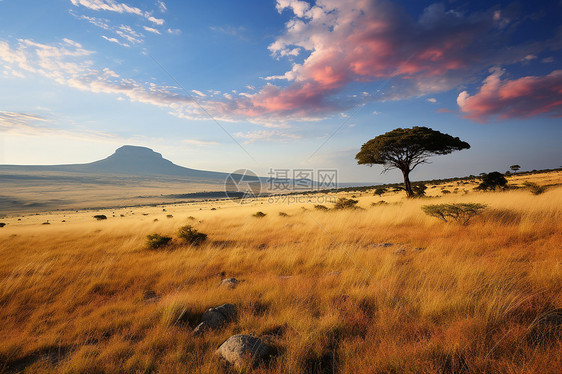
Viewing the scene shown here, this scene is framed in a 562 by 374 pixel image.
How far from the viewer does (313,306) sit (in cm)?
392

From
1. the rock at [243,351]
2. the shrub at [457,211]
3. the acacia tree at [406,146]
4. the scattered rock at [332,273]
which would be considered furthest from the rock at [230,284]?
the acacia tree at [406,146]

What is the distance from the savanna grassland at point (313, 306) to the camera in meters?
2.63

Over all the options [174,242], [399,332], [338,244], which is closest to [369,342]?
[399,332]

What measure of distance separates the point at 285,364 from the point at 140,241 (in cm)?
972

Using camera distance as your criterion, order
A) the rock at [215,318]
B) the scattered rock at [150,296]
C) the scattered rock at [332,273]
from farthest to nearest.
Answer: the scattered rock at [332,273] → the scattered rock at [150,296] → the rock at [215,318]

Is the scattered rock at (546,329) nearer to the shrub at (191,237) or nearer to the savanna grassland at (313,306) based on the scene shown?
the savanna grassland at (313,306)

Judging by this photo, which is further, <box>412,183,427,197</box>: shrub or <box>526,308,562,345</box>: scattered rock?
<box>412,183,427,197</box>: shrub

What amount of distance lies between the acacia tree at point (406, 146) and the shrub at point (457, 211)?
12.1m

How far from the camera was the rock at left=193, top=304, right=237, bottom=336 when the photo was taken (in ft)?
11.3

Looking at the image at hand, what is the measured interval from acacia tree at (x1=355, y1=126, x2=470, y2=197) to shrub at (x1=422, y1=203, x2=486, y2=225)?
12137 millimetres

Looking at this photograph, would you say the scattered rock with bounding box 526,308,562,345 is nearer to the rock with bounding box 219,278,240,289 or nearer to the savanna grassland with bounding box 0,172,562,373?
the savanna grassland with bounding box 0,172,562,373

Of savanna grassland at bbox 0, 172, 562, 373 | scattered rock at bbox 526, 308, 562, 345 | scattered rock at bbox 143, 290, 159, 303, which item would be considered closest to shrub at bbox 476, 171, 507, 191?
savanna grassland at bbox 0, 172, 562, 373

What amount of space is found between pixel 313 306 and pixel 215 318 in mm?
1742

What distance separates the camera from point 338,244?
7.71m
